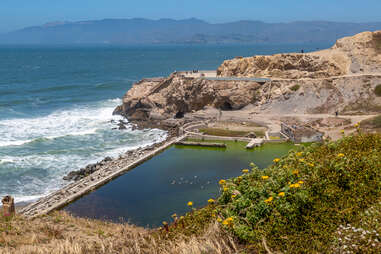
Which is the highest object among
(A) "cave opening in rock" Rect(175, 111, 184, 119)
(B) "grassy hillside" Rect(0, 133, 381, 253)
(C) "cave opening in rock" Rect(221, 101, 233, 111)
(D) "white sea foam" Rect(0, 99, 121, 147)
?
(B) "grassy hillside" Rect(0, 133, 381, 253)

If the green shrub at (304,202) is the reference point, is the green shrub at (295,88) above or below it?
below

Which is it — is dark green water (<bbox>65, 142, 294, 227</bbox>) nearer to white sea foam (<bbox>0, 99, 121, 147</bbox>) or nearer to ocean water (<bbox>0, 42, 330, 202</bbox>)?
ocean water (<bbox>0, 42, 330, 202</bbox>)

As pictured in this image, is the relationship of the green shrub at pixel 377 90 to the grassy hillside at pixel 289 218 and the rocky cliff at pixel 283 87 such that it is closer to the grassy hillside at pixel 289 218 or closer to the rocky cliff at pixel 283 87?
the rocky cliff at pixel 283 87

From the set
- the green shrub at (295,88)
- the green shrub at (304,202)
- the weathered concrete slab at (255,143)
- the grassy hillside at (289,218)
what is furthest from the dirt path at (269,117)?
the grassy hillside at (289,218)

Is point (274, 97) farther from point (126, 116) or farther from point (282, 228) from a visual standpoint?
point (282, 228)

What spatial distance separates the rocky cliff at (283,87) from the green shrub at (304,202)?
126 ft

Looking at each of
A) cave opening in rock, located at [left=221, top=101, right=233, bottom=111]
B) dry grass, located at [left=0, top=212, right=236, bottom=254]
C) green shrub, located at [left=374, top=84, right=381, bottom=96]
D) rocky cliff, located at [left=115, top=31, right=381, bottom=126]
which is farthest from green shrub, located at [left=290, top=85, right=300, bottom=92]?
dry grass, located at [left=0, top=212, right=236, bottom=254]

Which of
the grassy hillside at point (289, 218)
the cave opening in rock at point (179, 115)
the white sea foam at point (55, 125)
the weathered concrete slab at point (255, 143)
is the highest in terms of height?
the grassy hillside at point (289, 218)

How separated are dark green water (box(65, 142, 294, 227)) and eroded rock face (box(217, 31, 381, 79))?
830 inches

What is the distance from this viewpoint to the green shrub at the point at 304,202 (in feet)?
24.3

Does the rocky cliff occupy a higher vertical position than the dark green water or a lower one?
higher

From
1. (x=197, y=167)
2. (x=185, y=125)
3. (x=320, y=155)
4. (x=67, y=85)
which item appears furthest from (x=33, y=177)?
(x=67, y=85)

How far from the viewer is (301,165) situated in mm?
9664

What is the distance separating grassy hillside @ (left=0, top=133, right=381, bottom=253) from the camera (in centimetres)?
723
